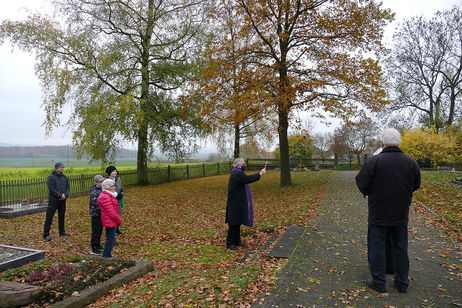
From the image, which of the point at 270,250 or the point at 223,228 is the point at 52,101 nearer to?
the point at 223,228

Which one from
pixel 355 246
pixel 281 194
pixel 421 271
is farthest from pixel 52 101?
pixel 421 271

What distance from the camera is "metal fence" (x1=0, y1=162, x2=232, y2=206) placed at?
13625 mm

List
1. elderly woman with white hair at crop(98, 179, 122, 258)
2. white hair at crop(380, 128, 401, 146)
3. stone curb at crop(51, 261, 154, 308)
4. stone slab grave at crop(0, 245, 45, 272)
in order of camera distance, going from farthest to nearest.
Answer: elderly woman with white hair at crop(98, 179, 122, 258) < stone slab grave at crop(0, 245, 45, 272) < white hair at crop(380, 128, 401, 146) < stone curb at crop(51, 261, 154, 308)

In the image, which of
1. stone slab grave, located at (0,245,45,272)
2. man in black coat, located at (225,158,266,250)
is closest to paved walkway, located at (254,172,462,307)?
man in black coat, located at (225,158,266,250)

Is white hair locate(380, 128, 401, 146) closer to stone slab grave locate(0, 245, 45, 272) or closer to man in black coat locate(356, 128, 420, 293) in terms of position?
man in black coat locate(356, 128, 420, 293)

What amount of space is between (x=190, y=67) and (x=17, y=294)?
17662mm

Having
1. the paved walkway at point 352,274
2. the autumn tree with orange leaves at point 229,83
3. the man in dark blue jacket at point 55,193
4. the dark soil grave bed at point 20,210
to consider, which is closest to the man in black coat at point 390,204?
the paved walkway at point 352,274

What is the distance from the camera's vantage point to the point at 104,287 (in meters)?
4.35

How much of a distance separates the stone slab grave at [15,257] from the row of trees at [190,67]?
986 cm

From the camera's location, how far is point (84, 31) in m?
18.0

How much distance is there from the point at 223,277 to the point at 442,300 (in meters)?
2.84

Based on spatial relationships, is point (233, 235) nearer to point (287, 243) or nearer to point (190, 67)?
point (287, 243)

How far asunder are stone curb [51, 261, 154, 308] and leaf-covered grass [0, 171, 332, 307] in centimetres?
10

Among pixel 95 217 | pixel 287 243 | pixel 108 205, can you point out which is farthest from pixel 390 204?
→ pixel 95 217
